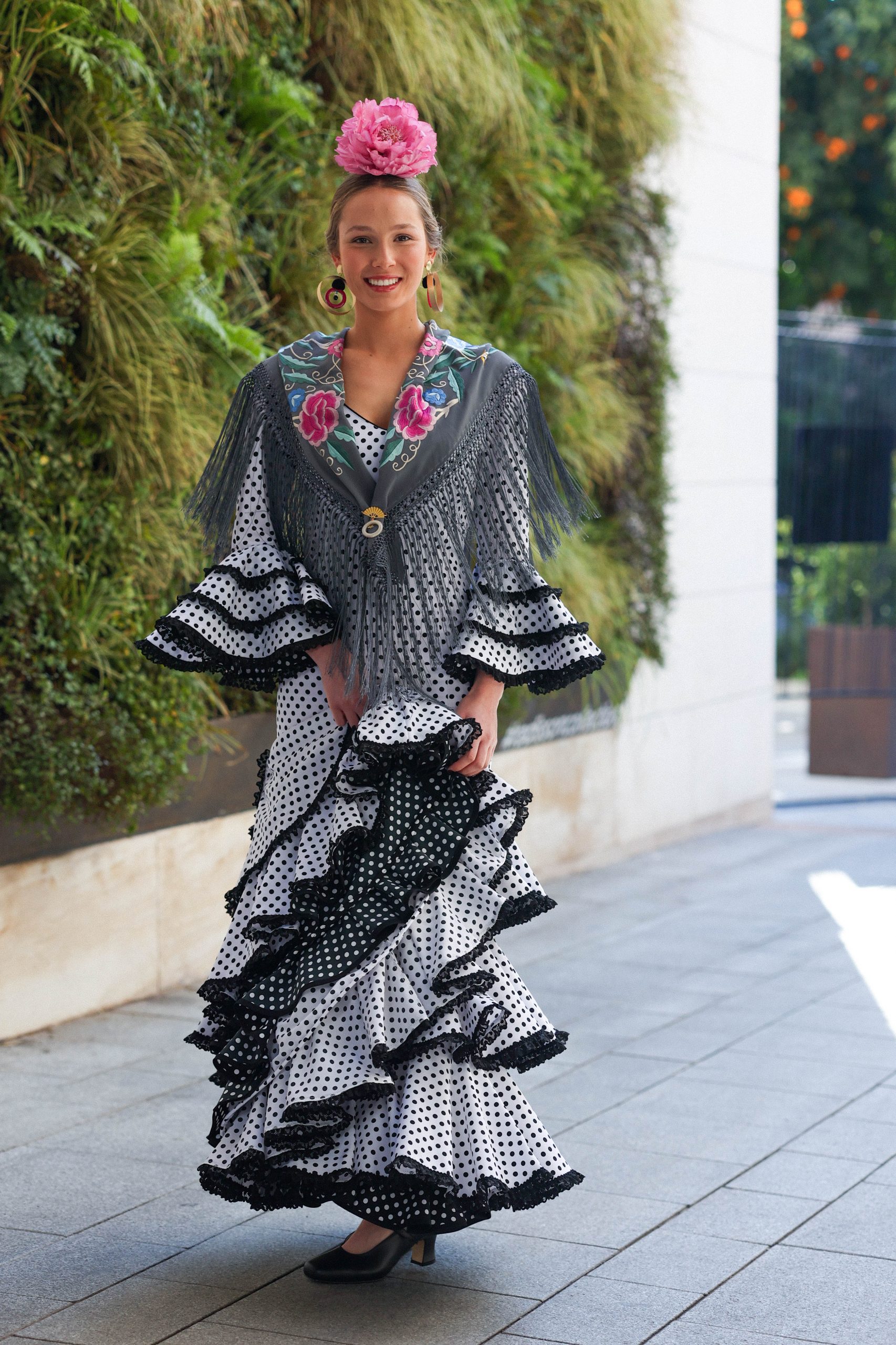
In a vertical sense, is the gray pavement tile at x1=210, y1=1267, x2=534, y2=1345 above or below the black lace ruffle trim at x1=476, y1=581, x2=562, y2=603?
below

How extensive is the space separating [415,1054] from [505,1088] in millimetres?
206

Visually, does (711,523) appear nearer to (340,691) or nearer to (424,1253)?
(340,691)

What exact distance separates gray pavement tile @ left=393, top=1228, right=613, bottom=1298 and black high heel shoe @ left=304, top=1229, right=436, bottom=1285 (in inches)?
2.5

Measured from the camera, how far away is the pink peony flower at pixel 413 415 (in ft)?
10.2

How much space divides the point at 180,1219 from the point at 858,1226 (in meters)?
1.38

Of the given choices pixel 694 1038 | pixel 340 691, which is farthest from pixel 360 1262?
pixel 694 1038

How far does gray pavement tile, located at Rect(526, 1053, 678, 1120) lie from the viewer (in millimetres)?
4266

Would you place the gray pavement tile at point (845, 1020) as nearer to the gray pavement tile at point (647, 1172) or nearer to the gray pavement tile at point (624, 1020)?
the gray pavement tile at point (624, 1020)

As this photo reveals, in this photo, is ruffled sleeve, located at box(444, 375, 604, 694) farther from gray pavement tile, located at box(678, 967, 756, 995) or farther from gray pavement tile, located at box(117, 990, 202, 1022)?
gray pavement tile, located at box(678, 967, 756, 995)

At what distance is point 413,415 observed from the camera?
313cm

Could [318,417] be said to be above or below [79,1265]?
above

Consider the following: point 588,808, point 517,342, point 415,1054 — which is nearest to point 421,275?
point 415,1054

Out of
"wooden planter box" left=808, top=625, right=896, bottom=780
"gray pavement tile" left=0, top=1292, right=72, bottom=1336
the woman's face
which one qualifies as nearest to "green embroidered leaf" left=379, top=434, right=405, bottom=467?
the woman's face

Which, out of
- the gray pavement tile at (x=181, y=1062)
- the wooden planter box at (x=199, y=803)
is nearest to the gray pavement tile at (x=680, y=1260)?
the gray pavement tile at (x=181, y=1062)
